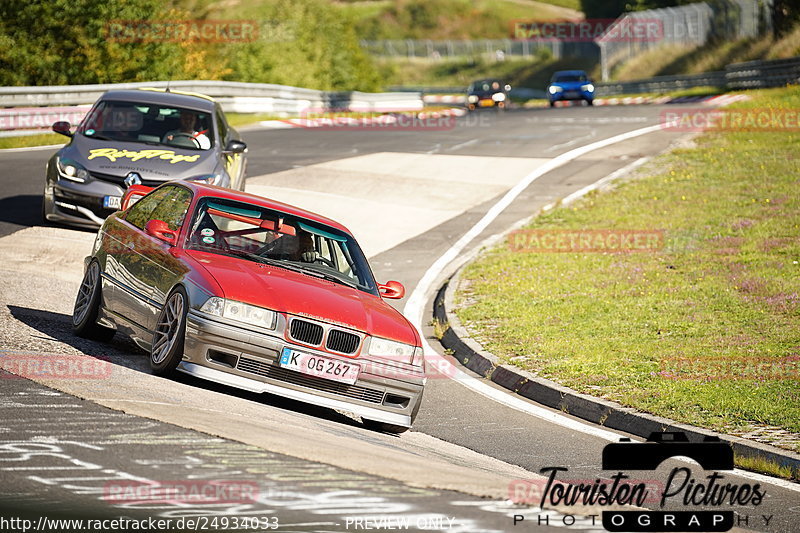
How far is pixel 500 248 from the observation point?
57.1ft

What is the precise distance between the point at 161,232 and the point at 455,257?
28.1 feet

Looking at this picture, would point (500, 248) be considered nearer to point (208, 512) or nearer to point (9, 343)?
point (9, 343)

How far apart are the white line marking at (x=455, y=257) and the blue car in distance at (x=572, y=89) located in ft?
74.3

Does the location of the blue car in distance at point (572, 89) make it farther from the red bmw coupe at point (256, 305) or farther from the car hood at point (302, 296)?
the car hood at point (302, 296)

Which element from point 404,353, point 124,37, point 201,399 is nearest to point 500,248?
point 404,353

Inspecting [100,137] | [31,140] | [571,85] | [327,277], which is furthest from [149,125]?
[571,85]

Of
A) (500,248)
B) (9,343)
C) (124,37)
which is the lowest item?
(500,248)

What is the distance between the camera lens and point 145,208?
998cm

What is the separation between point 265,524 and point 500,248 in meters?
12.6

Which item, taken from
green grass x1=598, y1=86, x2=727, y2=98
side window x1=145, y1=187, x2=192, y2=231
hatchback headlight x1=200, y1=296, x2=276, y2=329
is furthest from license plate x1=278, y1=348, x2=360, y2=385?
green grass x1=598, y1=86, x2=727, y2=98

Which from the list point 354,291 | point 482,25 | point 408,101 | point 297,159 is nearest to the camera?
point 354,291

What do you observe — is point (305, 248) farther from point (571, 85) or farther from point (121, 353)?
point (571, 85)

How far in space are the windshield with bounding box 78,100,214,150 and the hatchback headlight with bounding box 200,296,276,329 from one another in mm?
7458

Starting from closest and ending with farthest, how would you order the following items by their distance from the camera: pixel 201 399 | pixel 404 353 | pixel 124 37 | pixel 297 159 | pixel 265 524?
pixel 265 524 < pixel 201 399 < pixel 404 353 < pixel 297 159 < pixel 124 37
